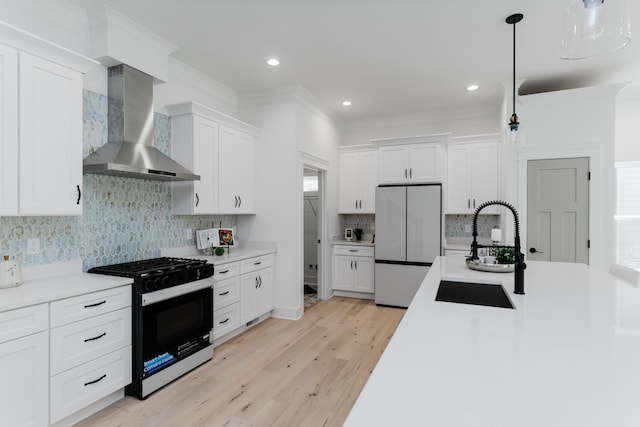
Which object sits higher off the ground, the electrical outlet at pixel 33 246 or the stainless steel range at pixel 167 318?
the electrical outlet at pixel 33 246

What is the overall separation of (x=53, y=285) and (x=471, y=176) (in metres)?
4.94

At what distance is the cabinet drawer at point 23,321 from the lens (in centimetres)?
176

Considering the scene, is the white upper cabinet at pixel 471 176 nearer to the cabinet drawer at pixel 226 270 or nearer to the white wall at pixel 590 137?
the white wall at pixel 590 137

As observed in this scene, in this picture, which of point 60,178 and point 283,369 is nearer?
point 60,178

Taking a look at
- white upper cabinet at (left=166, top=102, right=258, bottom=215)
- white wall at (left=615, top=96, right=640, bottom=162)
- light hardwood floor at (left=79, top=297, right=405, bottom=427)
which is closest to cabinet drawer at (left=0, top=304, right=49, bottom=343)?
light hardwood floor at (left=79, top=297, right=405, bottom=427)

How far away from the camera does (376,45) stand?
3.18 m

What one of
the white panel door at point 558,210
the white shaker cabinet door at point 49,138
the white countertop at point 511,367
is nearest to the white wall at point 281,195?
the white shaker cabinet door at point 49,138

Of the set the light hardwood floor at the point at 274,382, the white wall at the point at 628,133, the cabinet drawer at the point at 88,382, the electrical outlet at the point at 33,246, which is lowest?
the light hardwood floor at the point at 274,382

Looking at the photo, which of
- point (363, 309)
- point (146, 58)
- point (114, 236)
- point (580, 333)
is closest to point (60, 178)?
point (114, 236)

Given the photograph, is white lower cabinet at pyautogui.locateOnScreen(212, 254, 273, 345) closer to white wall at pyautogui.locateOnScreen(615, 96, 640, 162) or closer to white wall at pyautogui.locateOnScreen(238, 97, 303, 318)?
white wall at pyautogui.locateOnScreen(238, 97, 303, 318)

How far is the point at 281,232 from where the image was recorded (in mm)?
4262

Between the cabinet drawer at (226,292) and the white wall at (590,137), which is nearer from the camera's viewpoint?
the cabinet drawer at (226,292)

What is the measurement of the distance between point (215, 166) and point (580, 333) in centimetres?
338

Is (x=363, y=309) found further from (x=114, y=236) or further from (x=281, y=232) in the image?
(x=114, y=236)
